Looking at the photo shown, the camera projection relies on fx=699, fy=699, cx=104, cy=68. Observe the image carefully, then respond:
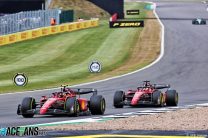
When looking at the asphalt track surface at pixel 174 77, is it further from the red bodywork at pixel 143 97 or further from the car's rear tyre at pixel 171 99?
the car's rear tyre at pixel 171 99

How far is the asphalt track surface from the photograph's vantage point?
24281 mm

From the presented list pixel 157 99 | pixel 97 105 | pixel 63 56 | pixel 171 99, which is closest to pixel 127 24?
pixel 63 56

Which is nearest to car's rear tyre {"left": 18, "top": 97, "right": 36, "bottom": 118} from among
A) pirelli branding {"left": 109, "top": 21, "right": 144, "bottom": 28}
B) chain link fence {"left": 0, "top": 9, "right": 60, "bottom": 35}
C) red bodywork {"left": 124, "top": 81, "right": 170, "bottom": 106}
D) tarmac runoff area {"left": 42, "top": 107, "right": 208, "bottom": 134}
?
tarmac runoff area {"left": 42, "top": 107, "right": 208, "bottom": 134}

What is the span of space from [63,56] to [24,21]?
1213 cm

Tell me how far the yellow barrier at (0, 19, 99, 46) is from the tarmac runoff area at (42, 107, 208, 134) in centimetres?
3728

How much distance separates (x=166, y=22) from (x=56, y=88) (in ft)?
165

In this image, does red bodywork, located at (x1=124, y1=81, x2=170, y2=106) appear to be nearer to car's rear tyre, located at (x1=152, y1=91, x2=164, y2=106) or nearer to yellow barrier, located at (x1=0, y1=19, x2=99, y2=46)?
car's rear tyre, located at (x1=152, y1=91, x2=164, y2=106)

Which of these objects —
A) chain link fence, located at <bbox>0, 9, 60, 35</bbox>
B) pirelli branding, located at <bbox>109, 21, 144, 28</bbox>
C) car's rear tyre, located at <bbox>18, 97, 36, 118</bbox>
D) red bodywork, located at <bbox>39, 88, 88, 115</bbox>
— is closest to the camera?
red bodywork, located at <bbox>39, 88, 88, 115</bbox>

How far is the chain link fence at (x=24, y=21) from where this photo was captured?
59.1 meters

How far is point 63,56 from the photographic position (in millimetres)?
51812

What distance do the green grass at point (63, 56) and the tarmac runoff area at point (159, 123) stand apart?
1468 centimetres

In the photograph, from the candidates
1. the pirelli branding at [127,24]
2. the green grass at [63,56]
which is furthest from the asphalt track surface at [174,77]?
the pirelli branding at [127,24]

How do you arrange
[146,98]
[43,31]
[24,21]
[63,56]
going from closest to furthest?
[146,98] < [63,56] < [24,21] < [43,31]

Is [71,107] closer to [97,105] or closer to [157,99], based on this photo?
[97,105]
